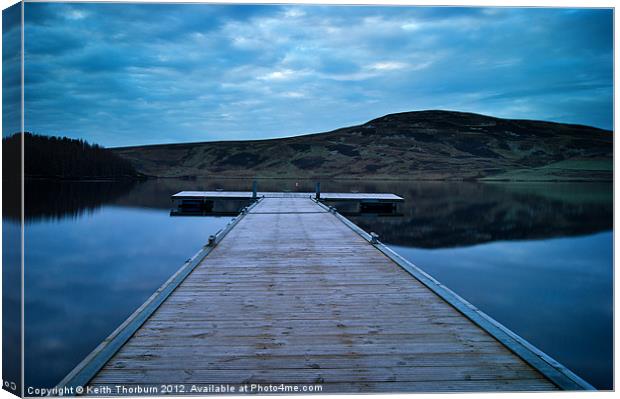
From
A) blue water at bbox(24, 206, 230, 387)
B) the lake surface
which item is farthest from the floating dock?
blue water at bbox(24, 206, 230, 387)

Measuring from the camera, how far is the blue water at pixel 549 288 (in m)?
4.96

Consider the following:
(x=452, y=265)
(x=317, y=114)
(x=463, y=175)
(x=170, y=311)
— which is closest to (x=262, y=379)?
(x=170, y=311)

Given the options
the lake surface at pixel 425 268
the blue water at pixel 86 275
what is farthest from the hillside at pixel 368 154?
the blue water at pixel 86 275

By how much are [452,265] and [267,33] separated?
691 centimetres

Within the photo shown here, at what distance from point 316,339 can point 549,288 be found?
5.90 metres

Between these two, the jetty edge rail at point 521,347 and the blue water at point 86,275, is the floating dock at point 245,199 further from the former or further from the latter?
the jetty edge rail at point 521,347

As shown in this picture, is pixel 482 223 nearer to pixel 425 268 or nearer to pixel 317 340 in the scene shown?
pixel 425 268

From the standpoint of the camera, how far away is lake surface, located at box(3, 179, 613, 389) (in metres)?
4.97

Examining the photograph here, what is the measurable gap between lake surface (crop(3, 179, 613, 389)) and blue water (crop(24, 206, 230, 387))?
0.07 ft

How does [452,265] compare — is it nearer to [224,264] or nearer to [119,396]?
[224,264]

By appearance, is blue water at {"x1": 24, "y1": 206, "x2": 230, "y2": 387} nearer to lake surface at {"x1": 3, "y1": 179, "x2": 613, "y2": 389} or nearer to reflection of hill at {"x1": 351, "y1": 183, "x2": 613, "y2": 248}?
lake surface at {"x1": 3, "y1": 179, "x2": 613, "y2": 389}

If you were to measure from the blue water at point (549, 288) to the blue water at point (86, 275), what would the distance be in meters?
5.07

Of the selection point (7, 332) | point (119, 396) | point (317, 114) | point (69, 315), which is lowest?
point (69, 315)

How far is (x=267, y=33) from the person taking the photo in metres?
4.61
